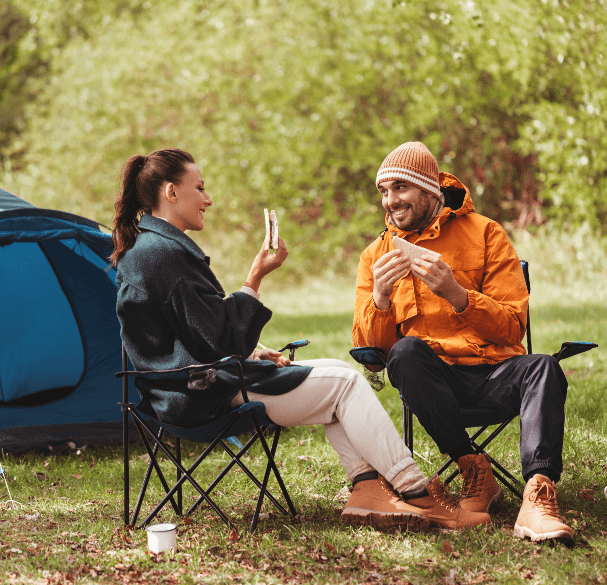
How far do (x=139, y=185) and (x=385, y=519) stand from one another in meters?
1.48

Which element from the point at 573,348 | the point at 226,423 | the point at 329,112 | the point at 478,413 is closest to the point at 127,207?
the point at 226,423

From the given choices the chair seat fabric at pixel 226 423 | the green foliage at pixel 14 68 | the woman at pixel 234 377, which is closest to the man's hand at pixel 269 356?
the woman at pixel 234 377

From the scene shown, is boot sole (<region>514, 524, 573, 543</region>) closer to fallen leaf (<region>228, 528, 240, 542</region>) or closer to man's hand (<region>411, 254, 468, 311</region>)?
man's hand (<region>411, 254, 468, 311</region>)

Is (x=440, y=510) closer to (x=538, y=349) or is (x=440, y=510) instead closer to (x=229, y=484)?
(x=229, y=484)

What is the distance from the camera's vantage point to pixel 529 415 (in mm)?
2686

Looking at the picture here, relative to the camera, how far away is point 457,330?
9.98 ft

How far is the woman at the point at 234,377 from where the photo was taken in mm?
2641

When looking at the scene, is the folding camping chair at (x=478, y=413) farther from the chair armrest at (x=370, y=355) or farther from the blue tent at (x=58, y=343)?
the blue tent at (x=58, y=343)

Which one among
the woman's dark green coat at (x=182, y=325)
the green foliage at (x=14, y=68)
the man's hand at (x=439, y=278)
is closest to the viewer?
the woman's dark green coat at (x=182, y=325)

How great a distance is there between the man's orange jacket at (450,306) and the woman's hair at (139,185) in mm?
884

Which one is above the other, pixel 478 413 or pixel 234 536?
pixel 478 413

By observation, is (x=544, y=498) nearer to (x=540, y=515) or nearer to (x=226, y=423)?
(x=540, y=515)

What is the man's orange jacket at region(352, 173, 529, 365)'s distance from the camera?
2.98m

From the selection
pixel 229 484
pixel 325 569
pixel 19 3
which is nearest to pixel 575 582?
pixel 325 569
